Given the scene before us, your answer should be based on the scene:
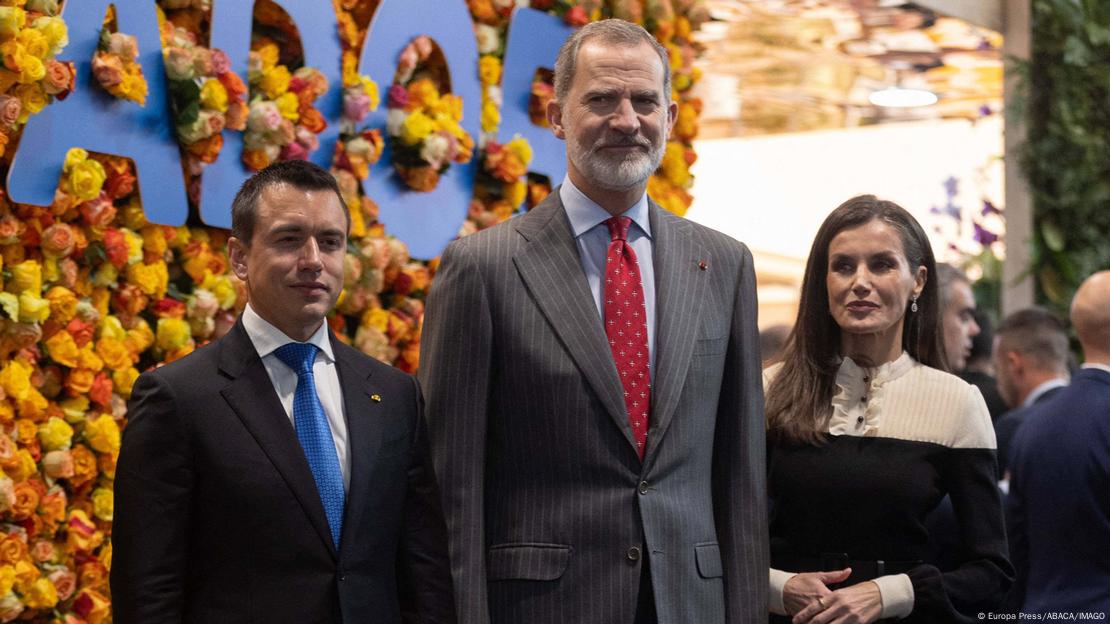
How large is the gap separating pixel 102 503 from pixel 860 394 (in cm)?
170

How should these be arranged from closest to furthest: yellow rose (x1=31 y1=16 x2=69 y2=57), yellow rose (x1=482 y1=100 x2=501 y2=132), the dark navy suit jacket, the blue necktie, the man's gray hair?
the blue necktie → the man's gray hair → yellow rose (x1=31 y1=16 x2=69 y2=57) → the dark navy suit jacket → yellow rose (x1=482 y1=100 x2=501 y2=132)

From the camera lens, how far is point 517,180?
4324 millimetres

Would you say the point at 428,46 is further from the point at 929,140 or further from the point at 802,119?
the point at 929,140

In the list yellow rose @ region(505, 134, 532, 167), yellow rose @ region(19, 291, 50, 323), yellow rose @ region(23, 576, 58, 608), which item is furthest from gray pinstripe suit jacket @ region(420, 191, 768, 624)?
yellow rose @ region(505, 134, 532, 167)

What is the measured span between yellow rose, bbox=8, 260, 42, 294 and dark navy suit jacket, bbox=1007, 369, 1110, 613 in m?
2.53

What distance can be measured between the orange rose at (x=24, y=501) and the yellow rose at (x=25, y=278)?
41 centimetres

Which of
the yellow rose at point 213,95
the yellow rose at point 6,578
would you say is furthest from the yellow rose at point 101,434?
the yellow rose at point 213,95

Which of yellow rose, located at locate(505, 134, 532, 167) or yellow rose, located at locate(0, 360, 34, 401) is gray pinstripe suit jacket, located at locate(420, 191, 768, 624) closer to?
yellow rose, located at locate(0, 360, 34, 401)

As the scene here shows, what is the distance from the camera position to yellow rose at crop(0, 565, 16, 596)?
9.22 ft

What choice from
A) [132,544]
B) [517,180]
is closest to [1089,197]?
[517,180]

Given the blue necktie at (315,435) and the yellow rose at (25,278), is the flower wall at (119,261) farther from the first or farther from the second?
the blue necktie at (315,435)

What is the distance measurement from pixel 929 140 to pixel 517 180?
5.95 m

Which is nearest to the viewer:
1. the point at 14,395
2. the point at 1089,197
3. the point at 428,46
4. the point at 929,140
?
the point at 14,395

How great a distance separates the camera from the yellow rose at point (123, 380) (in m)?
3.14
